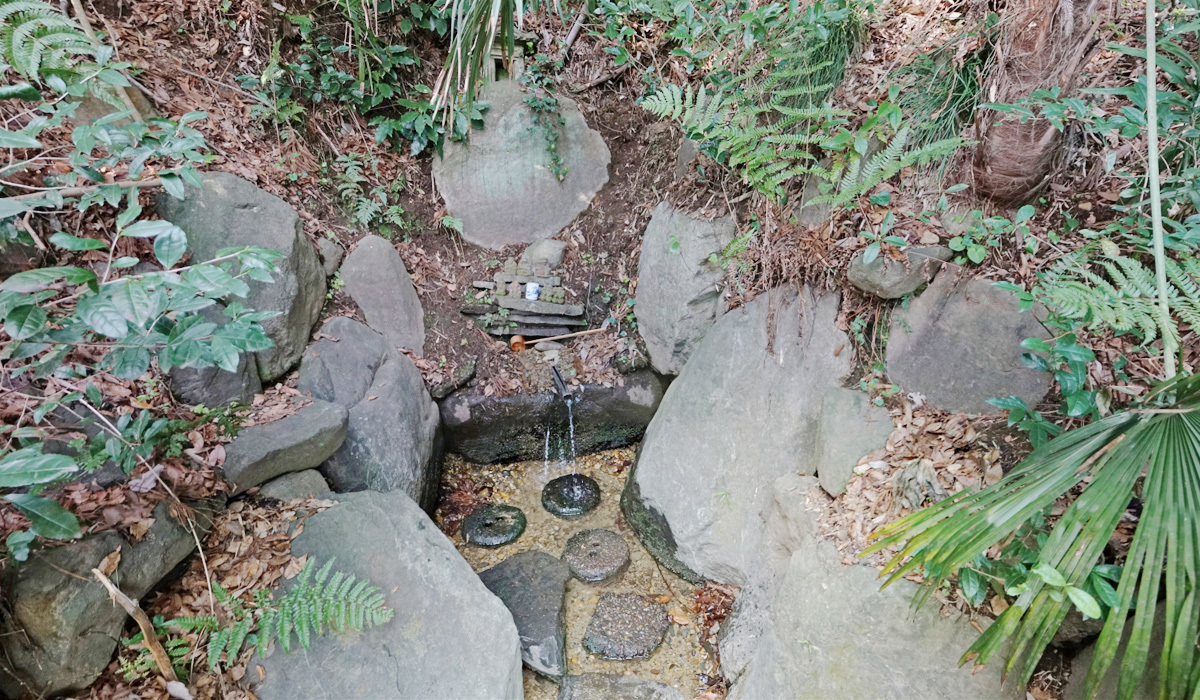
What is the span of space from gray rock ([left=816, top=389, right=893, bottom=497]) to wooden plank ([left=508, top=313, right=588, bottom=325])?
248 cm

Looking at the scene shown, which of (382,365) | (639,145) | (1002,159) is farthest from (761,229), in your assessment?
(382,365)

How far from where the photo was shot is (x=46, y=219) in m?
2.79

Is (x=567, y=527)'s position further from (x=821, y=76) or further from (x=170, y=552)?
(x=821, y=76)

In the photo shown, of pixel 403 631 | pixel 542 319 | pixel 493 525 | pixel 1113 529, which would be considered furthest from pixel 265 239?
pixel 1113 529

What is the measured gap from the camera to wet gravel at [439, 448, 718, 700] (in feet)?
10.5

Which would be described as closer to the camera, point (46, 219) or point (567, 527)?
point (46, 219)

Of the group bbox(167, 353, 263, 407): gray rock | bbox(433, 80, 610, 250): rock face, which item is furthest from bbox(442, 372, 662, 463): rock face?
bbox(433, 80, 610, 250): rock face

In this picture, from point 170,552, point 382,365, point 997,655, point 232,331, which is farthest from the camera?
point 382,365

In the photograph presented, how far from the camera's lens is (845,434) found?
9.93 ft

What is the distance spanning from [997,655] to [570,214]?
4541 millimetres

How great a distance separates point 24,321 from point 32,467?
1.35 feet

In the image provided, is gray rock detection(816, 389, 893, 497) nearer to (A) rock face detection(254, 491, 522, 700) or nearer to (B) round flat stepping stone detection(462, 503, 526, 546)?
(A) rock face detection(254, 491, 522, 700)

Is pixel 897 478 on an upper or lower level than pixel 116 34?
lower

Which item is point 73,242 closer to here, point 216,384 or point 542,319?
point 216,384
